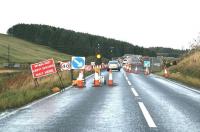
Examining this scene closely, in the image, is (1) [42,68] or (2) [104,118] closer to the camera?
(2) [104,118]

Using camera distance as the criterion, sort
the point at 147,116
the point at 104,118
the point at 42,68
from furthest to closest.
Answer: the point at 42,68, the point at 147,116, the point at 104,118

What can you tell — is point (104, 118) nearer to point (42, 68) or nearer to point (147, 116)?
point (147, 116)

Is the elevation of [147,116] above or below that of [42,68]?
below

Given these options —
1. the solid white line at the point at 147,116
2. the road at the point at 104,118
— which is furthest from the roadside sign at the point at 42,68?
the solid white line at the point at 147,116

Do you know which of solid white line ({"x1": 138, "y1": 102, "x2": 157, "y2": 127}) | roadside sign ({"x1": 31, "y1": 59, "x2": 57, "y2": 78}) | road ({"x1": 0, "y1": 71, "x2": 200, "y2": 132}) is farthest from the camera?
roadside sign ({"x1": 31, "y1": 59, "x2": 57, "y2": 78})

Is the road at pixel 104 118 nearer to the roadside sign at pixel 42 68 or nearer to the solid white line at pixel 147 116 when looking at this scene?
the solid white line at pixel 147 116

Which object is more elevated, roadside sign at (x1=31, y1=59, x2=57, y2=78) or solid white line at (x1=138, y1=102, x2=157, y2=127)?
roadside sign at (x1=31, y1=59, x2=57, y2=78)

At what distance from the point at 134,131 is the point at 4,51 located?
128 metres

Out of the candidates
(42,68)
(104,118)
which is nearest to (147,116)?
(104,118)

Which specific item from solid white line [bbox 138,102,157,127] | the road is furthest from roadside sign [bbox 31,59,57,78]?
solid white line [bbox 138,102,157,127]

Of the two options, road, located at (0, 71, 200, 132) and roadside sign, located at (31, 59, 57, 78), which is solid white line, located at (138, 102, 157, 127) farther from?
roadside sign, located at (31, 59, 57, 78)

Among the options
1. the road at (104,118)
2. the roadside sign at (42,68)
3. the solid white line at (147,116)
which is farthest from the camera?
the roadside sign at (42,68)

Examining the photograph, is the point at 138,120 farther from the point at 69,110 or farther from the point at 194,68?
the point at 194,68

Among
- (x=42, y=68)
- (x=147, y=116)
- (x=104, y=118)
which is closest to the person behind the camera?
(x=104, y=118)
